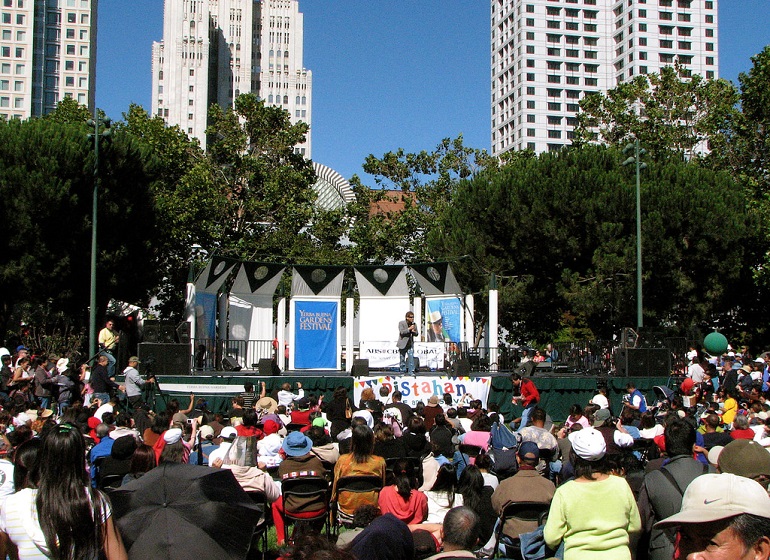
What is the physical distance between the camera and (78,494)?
11.3ft

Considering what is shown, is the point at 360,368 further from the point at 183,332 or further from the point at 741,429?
the point at 741,429

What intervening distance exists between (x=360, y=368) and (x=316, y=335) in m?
3.64

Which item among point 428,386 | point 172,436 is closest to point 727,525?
point 172,436

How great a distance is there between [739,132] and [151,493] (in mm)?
35847

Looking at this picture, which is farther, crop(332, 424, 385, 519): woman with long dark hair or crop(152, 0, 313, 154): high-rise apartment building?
crop(152, 0, 313, 154): high-rise apartment building

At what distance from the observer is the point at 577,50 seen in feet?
358

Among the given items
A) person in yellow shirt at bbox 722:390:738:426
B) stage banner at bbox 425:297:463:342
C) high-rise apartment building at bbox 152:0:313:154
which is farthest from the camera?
high-rise apartment building at bbox 152:0:313:154

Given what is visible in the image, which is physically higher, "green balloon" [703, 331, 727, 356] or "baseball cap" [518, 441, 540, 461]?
"green balloon" [703, 331, 727, 356]

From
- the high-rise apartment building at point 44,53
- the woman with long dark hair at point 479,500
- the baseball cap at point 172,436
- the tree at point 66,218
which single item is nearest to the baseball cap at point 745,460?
the woman with long dark hair at point 479,500

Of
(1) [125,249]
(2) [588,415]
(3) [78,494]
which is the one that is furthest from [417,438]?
(1) [125,249]

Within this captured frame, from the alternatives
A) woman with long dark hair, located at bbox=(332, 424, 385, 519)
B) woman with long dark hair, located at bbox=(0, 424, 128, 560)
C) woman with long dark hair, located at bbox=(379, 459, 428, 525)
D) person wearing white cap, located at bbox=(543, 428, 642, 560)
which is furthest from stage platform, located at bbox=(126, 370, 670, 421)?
woman with long dark hair, located at bbox=(0, 424, 128, 560)

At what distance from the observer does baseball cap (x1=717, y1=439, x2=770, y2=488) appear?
504 centimetres

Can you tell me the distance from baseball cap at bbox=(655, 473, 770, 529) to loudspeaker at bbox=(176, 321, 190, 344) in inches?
728

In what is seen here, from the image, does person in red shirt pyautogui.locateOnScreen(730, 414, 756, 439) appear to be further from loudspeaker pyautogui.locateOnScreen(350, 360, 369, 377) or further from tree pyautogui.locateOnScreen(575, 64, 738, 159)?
tree pyautogui.locateOnScreen(575, 64, 738, 159)
